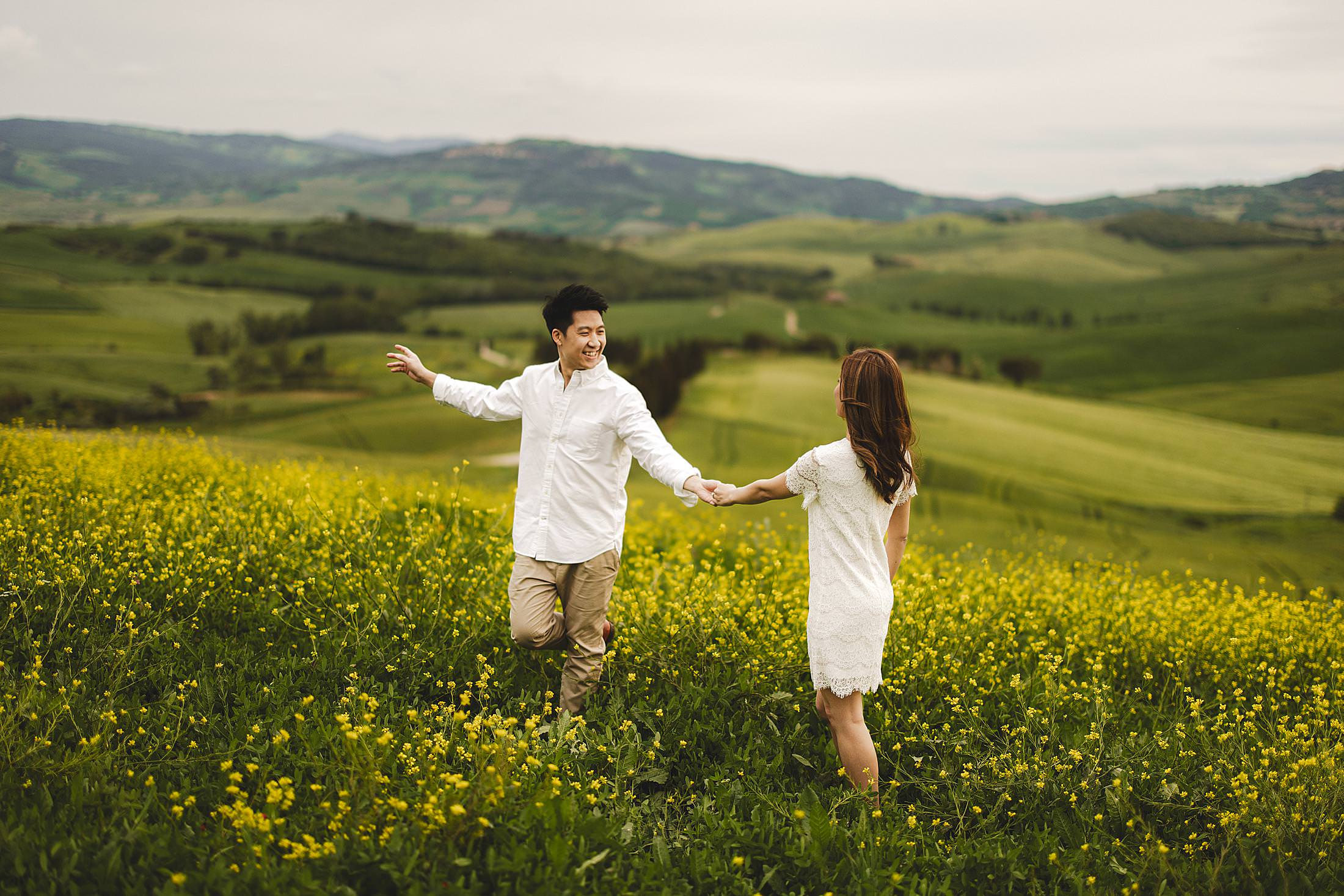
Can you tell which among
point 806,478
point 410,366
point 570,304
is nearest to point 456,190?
point 410,366

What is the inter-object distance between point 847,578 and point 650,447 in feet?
4.36

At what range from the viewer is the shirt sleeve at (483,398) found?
193 inches

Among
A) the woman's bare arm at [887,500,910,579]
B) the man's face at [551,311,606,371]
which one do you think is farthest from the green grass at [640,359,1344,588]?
the man's face at [551,311,606,371]

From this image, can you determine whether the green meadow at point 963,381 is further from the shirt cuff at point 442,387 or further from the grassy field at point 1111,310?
the shirt cuff at point 442,387

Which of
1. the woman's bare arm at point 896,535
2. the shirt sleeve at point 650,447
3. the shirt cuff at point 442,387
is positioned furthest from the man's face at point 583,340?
the woman's bare arm at point 896,535

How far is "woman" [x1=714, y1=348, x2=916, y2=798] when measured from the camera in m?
3.87

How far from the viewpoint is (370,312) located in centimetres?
5381

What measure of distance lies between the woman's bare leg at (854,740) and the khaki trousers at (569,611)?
1.44 m

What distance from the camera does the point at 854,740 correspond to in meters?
4.05

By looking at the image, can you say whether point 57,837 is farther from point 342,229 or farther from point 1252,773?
point 342,229

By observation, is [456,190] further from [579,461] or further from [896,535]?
[896,535]

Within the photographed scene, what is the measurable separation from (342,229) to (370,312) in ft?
55.9

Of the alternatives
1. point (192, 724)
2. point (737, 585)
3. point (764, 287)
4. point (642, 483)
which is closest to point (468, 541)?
point (737, 585)

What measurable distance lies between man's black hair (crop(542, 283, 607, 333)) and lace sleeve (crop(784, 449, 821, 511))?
57.3 inches
